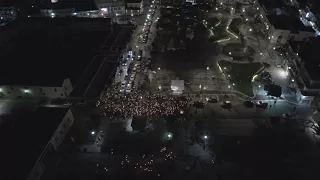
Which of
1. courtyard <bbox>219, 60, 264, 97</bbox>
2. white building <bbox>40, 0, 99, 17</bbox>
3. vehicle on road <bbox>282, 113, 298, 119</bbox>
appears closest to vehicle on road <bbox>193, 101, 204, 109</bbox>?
courtyard <bbox>219, 60, 264, 97</bbox>

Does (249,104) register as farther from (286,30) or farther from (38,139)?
(38,139)

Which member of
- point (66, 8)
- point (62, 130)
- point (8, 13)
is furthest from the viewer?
point (8, 13)

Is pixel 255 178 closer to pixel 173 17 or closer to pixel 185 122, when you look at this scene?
pixel 185 122

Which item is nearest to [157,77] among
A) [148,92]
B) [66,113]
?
[148,92]

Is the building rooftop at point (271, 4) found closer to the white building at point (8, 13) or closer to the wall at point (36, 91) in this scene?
the wall at point (36, 91)

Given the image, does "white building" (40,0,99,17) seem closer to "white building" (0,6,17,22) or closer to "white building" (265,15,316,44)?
"white building" (0,6,17,22)

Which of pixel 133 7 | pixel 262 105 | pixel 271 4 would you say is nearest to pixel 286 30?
pixel 271 4
